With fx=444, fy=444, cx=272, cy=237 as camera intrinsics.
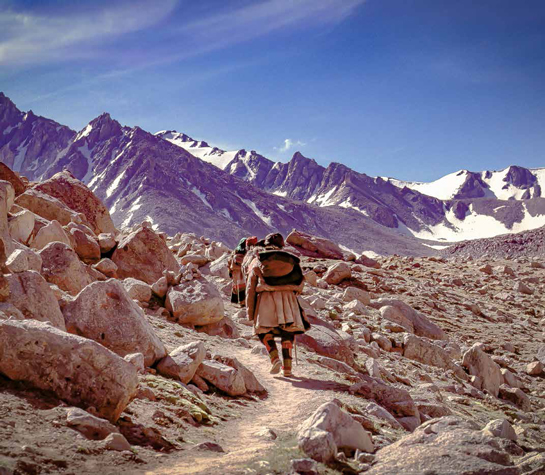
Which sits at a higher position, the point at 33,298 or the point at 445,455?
the point at 33,298

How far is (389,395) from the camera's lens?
583 centimetres

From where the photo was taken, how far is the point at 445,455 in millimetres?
3045

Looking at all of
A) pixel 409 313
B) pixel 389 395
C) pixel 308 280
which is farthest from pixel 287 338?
pixel 308 280

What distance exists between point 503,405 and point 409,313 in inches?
218

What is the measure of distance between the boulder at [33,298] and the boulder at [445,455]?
348 cm

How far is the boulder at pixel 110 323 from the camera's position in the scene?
5133mm

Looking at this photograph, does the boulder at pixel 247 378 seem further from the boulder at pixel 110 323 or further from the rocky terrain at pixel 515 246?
the rocky terrain at pixel 515 246

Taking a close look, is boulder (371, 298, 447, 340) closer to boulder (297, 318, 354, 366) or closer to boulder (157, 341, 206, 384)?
boulder (297, 318, 354, 366)

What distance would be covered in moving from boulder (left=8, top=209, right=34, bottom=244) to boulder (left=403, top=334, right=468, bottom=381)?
863cm

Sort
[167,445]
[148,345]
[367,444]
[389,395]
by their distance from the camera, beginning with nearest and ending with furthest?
[167,445], [367,444], [148,345], [389,395]

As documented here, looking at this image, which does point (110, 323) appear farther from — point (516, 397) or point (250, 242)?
point (516, 397)

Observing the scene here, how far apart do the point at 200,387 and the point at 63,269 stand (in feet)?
11.2

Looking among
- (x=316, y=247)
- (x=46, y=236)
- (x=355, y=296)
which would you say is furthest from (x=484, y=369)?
(x=316, y=247)

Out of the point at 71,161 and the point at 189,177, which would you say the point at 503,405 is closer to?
the point at 189,177
